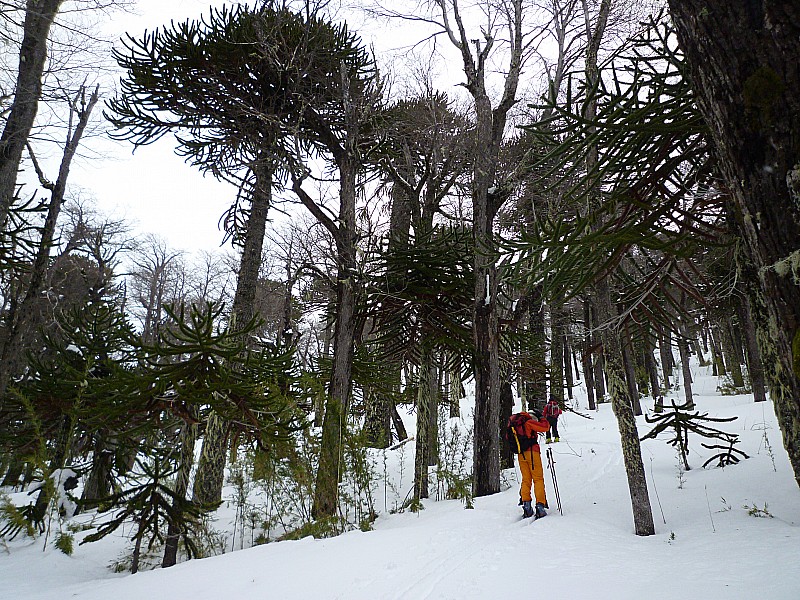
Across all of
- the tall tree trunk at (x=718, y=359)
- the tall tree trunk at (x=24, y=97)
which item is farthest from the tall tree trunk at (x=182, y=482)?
the tall tree trunk at (x=718, y=359)

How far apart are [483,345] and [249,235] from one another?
16.2ft

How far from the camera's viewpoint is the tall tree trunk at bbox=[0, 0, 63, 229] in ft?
21.1

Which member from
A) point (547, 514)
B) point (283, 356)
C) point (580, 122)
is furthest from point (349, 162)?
point (547, 514)

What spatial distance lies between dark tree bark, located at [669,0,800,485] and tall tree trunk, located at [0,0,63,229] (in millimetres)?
7919

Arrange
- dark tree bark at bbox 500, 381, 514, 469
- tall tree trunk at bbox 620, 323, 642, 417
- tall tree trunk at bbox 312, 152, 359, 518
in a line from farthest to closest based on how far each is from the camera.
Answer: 1. dark tree bark at bbox 500, 381, 514, 469
2. tall tree trunk at bbox 312, 152, 359, 518
3. tall tree trunk at bbox 620, 323, 642, 417

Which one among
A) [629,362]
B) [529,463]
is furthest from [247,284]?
[629,362]

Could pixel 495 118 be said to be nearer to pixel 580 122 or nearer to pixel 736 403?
pixel 580 122

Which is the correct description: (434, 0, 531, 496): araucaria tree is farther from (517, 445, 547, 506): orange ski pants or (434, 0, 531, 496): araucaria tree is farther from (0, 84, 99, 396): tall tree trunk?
(0, 84, 99, 396): tall tree trunk

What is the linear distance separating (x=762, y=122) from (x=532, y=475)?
6.04 meters

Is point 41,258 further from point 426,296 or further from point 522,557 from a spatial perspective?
point 522,557

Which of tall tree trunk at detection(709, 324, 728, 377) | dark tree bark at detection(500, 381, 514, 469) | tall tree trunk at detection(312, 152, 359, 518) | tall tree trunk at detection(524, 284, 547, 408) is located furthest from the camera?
tall tree trunk at detection(709, 324, 728, 377)

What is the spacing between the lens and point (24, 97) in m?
6.71

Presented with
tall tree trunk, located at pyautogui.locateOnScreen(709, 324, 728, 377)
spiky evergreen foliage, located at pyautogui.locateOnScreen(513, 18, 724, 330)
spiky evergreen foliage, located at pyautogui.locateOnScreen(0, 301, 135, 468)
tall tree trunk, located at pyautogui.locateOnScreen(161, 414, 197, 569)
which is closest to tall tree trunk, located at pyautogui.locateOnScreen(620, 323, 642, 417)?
spiky evergreen foliage, located at pyautogui.locateOnScreen(513, 18, 724, 330)

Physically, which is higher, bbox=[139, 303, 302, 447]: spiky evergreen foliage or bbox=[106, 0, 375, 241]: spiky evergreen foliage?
bbox=[106, 0, 375, 241]: spiky evergreen foliage
